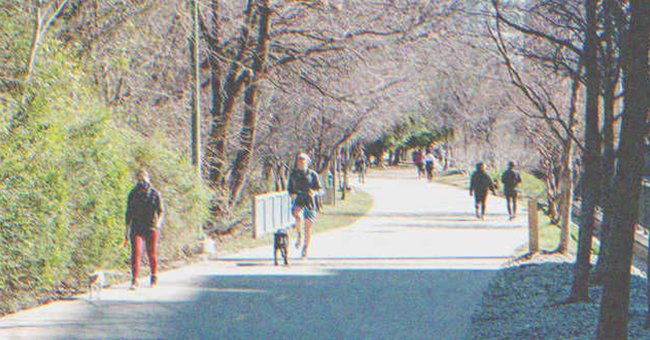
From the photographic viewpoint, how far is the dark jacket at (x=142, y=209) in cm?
1270

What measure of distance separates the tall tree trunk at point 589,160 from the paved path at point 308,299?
1321 mm

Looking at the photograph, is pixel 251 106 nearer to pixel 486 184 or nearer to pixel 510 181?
pixel 486 184

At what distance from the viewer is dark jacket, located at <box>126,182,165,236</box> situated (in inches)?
500

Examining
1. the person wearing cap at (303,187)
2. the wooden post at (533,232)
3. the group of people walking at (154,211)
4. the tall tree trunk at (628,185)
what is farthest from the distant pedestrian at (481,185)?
the tall tree trunk at (628,185)

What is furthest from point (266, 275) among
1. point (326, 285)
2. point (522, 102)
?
point (522, 102)

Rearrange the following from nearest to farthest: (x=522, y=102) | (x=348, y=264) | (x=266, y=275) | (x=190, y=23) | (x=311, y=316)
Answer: (x=311, y=316)
(x=266, y=275)
(x=348, y=264)
(x=190, y=23)
(x=522, y=102)

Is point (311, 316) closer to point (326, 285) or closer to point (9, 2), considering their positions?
point (326, 285)

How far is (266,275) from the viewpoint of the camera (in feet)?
48.1

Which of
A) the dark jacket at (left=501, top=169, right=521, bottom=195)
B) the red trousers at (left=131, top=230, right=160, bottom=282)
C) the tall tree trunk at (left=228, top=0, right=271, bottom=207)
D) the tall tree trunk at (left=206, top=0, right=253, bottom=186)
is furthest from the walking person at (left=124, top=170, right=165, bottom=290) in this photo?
the dark jacket at (left=501, top=169, right=521, bottom=195)

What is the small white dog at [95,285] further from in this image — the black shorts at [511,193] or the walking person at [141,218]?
the black shorts at [511,193]

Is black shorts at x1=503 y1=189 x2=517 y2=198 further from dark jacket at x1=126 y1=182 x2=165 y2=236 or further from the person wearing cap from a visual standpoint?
dark jacket at x1=126 y1=182 x2=165 y2=236

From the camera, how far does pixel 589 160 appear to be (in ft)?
38.0

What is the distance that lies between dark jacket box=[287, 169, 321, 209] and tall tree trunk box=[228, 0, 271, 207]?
5.90 meters

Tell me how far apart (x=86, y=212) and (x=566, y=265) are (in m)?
7.31
